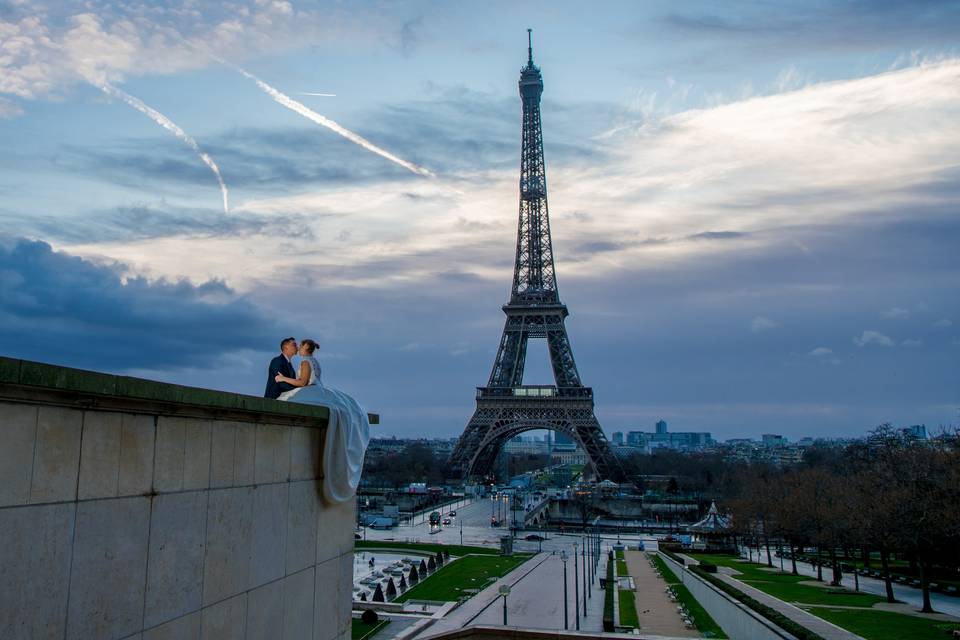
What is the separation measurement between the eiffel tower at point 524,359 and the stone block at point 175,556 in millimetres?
77654

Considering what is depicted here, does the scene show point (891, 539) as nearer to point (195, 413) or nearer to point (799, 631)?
point (799, 631)

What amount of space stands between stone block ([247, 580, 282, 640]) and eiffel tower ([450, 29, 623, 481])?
76.0m

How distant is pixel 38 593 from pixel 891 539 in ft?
113

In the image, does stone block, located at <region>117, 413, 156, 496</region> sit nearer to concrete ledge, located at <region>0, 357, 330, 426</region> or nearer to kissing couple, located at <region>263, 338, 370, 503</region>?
concrete ledge, located at <region>0, 357, 330, 426</region>

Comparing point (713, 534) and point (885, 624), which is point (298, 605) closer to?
point (885, 624)

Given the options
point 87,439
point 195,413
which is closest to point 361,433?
point 195,413

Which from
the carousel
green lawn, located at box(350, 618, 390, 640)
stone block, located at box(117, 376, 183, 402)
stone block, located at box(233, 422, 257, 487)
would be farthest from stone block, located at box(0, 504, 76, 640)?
the carousel

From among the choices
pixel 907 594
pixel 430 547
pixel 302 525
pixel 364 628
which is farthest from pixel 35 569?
pixel 430 547

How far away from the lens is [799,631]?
2019 cm

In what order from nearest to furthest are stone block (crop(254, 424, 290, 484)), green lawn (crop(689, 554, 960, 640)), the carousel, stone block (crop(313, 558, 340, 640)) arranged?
stone block (crop(254, 424, 290, 484)) → stone block (crop(313, 558, 340, 640)) → green lawn (crop(689, 554, 960, 640)) → the carousel

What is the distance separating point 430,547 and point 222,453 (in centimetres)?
5174

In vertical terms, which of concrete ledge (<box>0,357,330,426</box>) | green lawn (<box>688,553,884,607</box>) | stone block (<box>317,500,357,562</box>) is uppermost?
concrete ledge (<box>0,357,330,426</box>)

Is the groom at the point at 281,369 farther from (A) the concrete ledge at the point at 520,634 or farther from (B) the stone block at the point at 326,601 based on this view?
(A) the concrete ledge at the point at 520,634

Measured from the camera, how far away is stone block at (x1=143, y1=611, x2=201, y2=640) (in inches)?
238
